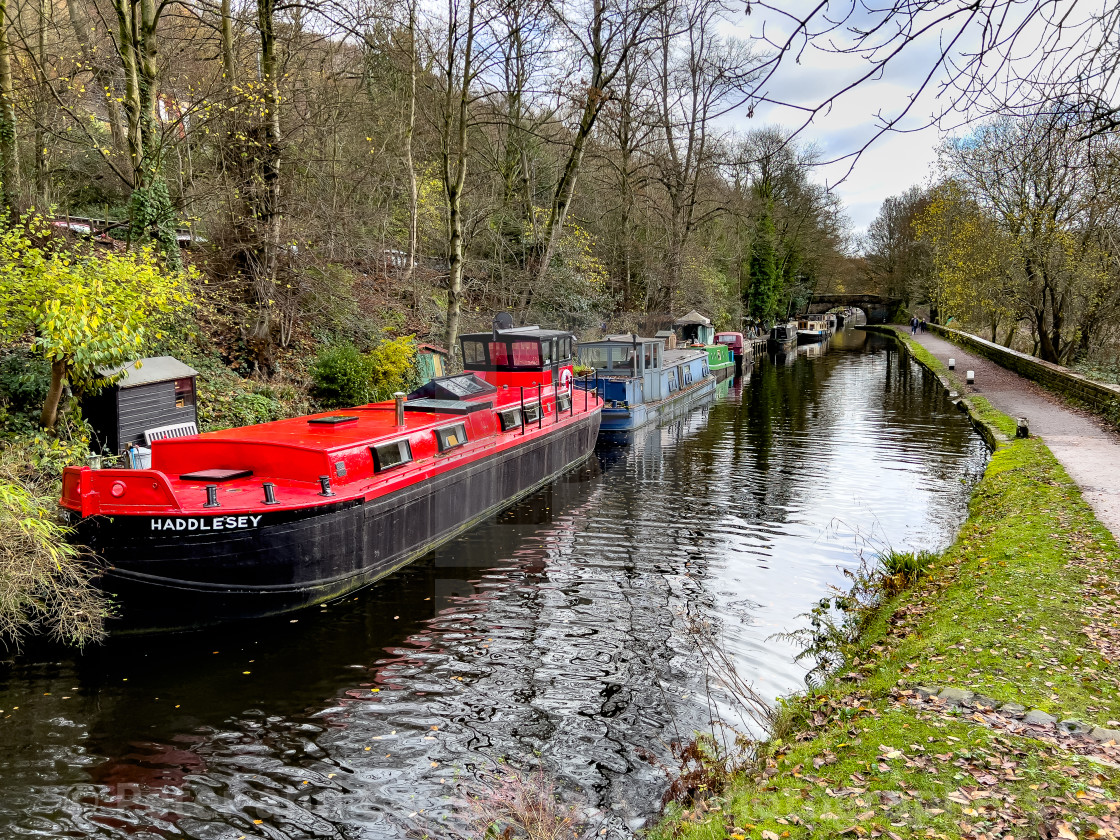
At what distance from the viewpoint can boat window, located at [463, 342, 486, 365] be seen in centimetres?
1831

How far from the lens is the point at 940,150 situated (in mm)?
32312

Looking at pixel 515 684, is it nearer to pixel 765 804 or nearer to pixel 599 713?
pixel 599 713

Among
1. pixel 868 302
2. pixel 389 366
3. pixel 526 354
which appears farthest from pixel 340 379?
pixel 868 302

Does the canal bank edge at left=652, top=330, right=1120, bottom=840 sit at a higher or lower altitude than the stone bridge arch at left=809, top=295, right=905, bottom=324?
lower

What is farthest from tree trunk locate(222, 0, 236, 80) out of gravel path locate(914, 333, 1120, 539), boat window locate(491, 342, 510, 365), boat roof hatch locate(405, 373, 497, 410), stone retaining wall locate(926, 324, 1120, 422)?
stone retaining wall locate(926, 324, 1120, 422)

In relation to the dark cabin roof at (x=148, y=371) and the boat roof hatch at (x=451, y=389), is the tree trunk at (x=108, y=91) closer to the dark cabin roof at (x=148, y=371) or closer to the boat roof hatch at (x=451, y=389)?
the dark cabin roof at (x=148, y=371)

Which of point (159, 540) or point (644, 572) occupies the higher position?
point (159, 540)

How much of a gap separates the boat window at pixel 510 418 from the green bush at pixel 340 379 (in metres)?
4.70

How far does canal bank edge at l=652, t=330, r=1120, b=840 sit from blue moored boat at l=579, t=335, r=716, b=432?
14695 millimetres

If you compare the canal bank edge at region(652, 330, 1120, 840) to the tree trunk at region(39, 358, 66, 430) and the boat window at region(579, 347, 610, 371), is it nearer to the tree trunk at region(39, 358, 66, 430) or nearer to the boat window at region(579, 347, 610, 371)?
the tree trunk at region(39, 358, 66, 430)

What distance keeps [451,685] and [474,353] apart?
11.0m

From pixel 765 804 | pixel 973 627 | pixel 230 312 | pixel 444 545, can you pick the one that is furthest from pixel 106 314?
pixel 973 627

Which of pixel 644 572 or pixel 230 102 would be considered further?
pixel 230 102

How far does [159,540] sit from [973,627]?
29.7 feet
